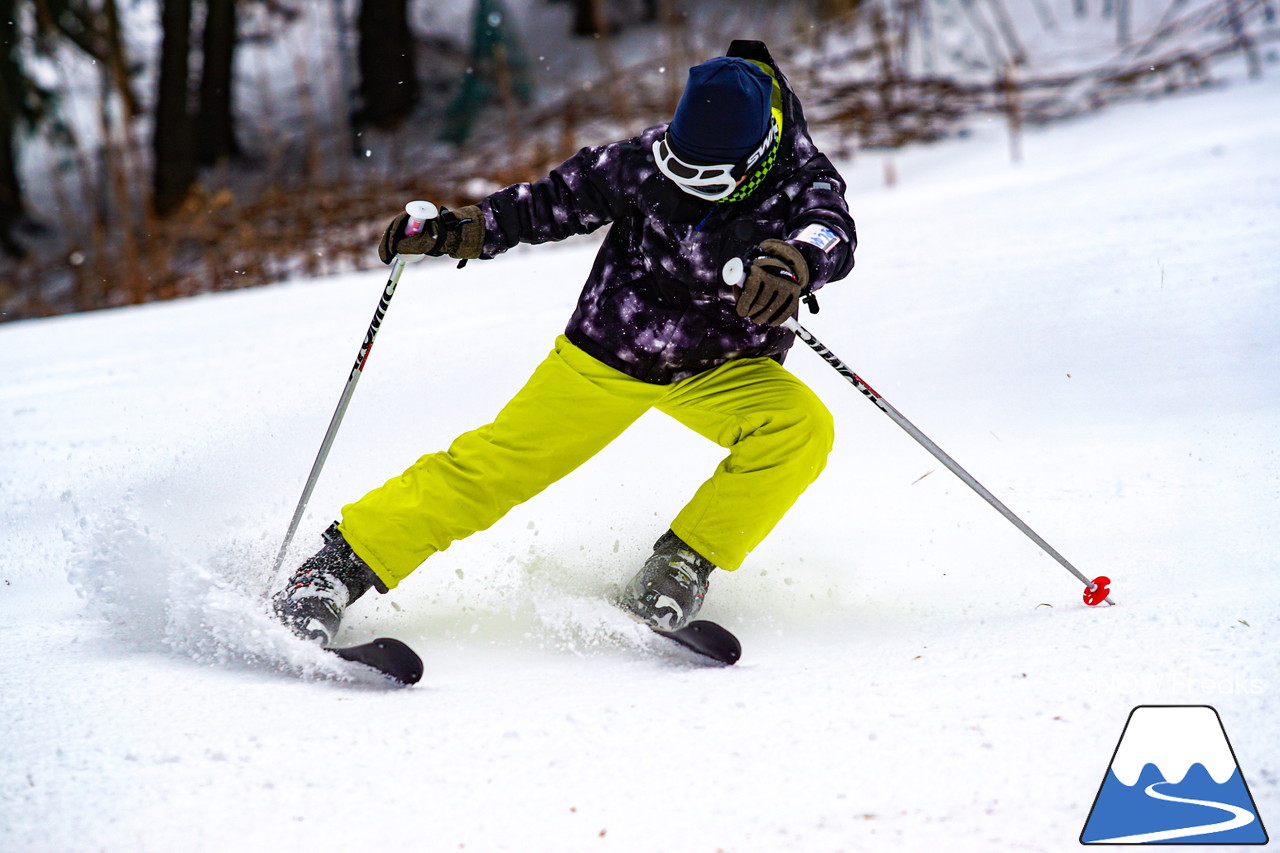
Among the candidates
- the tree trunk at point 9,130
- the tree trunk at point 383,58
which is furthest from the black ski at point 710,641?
the tree trunk at point 383,58

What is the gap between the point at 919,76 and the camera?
7.56 m

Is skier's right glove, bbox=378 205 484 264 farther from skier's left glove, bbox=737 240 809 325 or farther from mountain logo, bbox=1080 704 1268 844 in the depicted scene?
mountain logo, bbox=1080 704 1268 844

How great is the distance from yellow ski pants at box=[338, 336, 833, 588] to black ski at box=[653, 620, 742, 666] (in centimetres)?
22

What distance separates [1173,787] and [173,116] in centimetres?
1057

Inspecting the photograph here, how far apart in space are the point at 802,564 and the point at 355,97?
10.4 metres

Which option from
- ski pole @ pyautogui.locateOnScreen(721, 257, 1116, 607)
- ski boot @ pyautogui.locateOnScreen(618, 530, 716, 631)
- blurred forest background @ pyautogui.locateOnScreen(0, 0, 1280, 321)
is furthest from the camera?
blurred forest background @ pyautogui.locateOnScreen(0, 0, 1280, 321)

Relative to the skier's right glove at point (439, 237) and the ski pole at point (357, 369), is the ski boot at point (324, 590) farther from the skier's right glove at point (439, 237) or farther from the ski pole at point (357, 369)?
the skier's right glove at point (439, 237)

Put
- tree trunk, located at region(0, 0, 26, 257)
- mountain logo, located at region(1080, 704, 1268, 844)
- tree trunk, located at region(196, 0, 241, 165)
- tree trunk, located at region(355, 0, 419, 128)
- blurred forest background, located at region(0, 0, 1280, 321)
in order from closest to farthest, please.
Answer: mountain logo, located at region(1080, 704, 1268, 844) < blurred forest background, located at region(0, 0, 1280, 321) < tree trunk, located at region(0, 0, 26, 257) < tree trunk, located at region(196, 0, 241, 165) < tree trunk, located at region(355, 0, 419, 128)

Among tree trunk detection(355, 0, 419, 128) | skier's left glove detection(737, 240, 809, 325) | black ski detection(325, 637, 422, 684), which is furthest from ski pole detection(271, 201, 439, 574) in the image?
tree trunk detection(355, 0, 419, 128)

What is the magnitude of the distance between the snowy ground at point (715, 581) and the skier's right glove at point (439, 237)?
29.1 inches

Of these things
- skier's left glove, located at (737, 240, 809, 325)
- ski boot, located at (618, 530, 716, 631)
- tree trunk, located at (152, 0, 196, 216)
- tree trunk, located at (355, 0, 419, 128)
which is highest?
tree trunk, located at (355, 0, 419, 128)

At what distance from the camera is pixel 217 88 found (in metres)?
11.0

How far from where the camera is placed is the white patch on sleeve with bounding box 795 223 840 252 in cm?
184

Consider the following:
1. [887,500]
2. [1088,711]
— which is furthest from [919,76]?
[1088,711]
